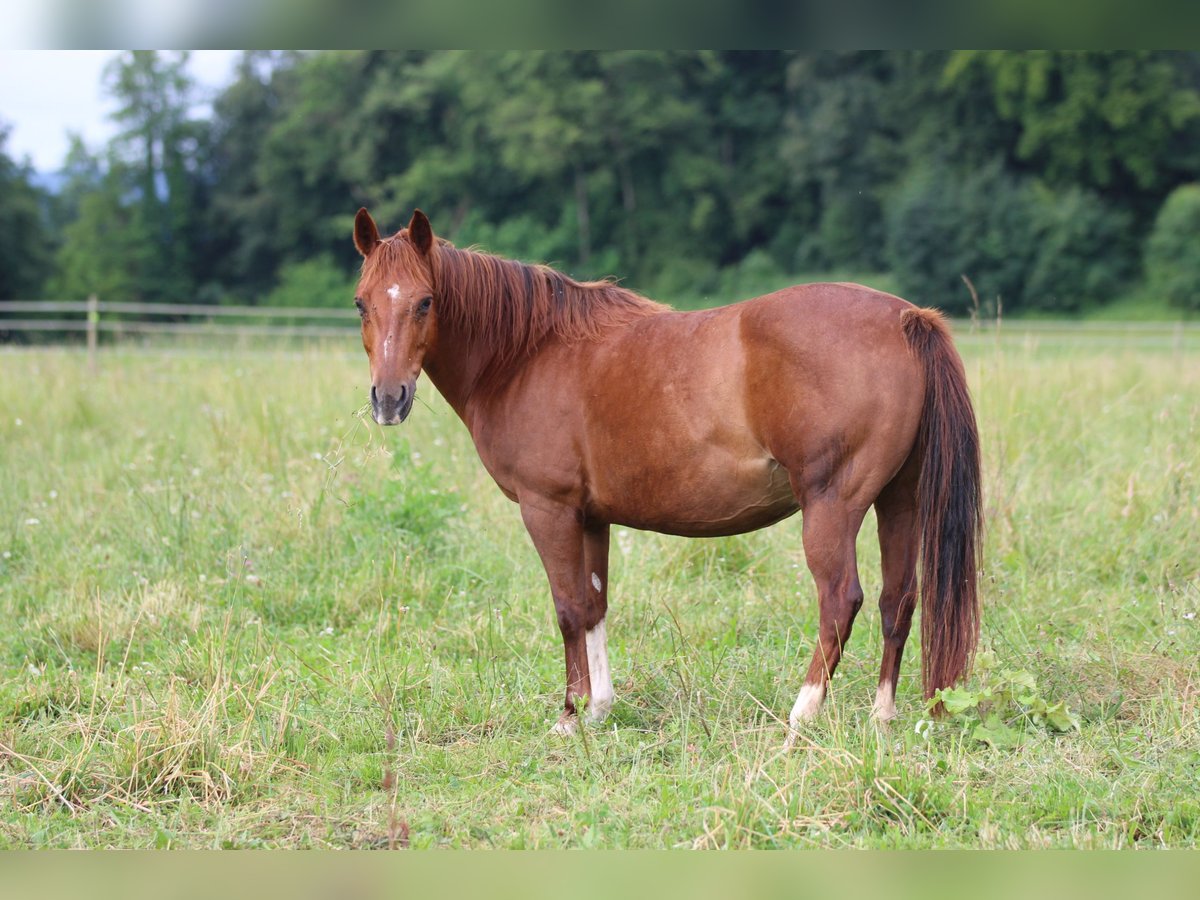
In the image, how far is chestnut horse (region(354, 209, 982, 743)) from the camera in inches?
136

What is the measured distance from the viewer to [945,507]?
3.57 metres

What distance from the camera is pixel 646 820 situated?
310cm

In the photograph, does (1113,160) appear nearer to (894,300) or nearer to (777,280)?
(777,280)

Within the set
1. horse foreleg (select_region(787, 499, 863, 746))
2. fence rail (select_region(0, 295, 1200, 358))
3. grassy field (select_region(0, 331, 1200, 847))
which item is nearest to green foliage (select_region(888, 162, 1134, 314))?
fence rail (select_region(0, 295, 1200, 358))

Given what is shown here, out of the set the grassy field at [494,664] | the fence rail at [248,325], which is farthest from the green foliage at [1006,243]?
the grassy field at [494,664]

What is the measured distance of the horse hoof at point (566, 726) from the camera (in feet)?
12.8

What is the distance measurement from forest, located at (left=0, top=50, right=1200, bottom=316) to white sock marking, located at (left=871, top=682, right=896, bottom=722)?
28718 millimetres

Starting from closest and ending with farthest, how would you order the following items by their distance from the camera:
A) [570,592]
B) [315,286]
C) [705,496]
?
[705,496], [570,592], [315,286]

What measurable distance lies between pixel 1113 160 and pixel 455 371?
34.0 meters

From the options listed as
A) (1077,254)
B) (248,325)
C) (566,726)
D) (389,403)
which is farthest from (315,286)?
(566,726)

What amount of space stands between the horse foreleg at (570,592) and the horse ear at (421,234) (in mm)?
1034

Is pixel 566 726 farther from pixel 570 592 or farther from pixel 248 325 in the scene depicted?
pixel 248 325

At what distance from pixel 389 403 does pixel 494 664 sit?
4.47 feet

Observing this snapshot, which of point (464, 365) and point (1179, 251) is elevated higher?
point (1179, 251)
